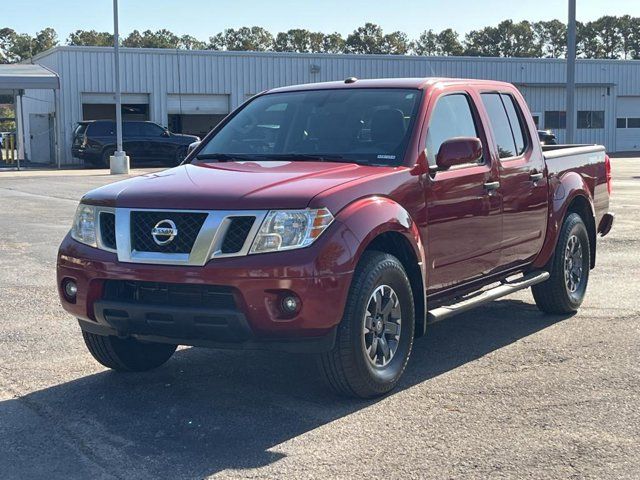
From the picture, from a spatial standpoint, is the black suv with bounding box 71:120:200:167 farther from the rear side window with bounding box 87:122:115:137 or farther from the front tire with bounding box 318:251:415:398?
the front tire with bounding box 318:251:415:398

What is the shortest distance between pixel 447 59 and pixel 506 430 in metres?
42.8

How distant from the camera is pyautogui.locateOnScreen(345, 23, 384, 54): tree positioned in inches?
4564

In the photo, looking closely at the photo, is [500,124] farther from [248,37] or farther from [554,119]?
[248,37]

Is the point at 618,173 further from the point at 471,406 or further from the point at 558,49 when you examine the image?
the point at 558,49

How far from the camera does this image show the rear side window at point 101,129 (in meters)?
34.0

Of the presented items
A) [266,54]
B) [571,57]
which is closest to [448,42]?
[266,54]

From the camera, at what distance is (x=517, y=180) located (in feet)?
22.4

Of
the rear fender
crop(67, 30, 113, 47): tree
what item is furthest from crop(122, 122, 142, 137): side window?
crop(67, 30, 113, 47): tree

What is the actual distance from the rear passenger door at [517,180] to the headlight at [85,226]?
2.95 metres

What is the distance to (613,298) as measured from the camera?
27.5 feet

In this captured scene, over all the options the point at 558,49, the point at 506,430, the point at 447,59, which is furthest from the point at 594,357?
the point at 558,49

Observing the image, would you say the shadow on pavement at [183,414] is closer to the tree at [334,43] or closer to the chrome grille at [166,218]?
the chrome grille at [166,218]

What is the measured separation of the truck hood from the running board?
3.33 feet

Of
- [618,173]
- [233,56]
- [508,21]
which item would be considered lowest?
[618,173]
